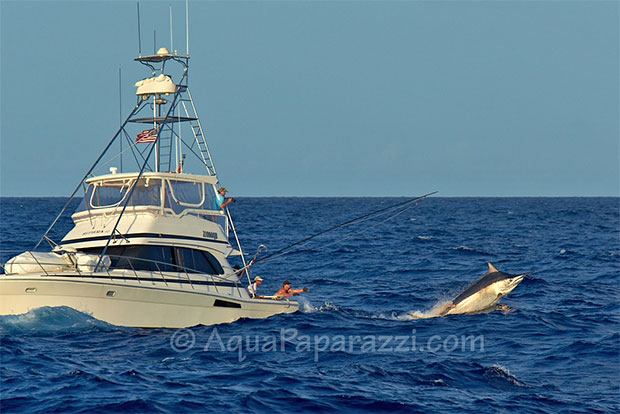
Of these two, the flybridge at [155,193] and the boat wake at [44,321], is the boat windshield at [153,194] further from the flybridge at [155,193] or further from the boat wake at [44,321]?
the boat wake at [44,321]

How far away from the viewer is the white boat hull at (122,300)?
1573 cm

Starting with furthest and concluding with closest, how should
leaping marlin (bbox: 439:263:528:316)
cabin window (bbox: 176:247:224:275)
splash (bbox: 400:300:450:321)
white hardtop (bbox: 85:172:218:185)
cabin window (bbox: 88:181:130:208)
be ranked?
leaping marlin (bbox: 439:263:528:316), splash (bbox: 400:300:450:321), cabin window (bbox: 88:181:130:208), white hardtop (bbox: 85:172:218:185), cabin window (bbox: 176:247:224:275)

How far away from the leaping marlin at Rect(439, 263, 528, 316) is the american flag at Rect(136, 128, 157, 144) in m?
8.59

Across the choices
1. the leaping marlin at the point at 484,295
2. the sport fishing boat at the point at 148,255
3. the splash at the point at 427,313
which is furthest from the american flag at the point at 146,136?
the leaping marlin at the point at 484,295

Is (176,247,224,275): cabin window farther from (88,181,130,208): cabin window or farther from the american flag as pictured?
the american flag

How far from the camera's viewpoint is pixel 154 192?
1920 cm

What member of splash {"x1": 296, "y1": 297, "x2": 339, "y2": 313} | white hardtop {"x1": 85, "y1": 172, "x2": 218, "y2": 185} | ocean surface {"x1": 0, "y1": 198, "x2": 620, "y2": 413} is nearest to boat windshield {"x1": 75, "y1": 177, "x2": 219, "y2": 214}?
white hardtop {"x1": 85, "y1": 172, "x2": 218, "y2": 185}

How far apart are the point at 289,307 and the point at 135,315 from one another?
13.9ft

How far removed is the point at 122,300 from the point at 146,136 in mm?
5231

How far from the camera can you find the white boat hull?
1573 cm

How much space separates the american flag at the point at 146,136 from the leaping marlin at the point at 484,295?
8.59 metres

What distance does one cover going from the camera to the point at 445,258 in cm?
3600

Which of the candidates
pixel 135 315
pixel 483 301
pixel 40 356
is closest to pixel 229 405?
pixel 40 356

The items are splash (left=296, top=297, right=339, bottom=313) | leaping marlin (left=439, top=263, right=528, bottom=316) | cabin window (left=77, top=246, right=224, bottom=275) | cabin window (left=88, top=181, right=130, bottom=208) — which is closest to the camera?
cabin window (left=77, top=246, right=224, bottom=275)
